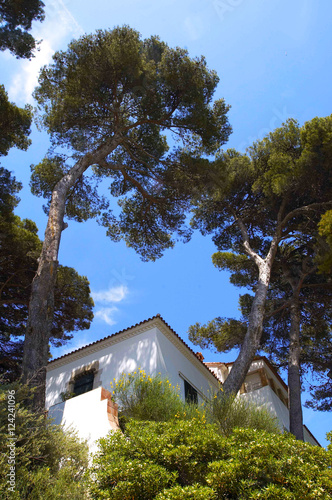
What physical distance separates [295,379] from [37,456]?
9.92m

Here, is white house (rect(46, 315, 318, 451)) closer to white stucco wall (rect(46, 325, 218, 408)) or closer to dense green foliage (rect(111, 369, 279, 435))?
white stucco wall (rect(46, 325, 218, 408))

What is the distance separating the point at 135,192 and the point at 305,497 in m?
13.4

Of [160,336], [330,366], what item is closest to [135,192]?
[160,336]

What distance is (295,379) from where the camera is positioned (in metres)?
13.7

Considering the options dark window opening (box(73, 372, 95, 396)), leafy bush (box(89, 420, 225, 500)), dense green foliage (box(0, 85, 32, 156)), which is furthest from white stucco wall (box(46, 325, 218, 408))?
dense green foliage (box(0, 85, 32, 156))

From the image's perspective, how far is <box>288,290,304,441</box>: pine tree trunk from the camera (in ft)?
41.4

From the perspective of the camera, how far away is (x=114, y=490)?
586cm

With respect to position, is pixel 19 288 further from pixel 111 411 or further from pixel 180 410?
pixel 180 410

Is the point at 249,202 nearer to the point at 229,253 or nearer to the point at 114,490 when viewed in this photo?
the point at 229,253

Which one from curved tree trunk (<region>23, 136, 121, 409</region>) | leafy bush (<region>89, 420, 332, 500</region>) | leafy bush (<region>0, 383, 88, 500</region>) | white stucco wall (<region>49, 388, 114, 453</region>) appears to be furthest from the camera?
white stucco wall (<region>49, 388, 114, 453</region>)

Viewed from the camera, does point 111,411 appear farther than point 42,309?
Yes

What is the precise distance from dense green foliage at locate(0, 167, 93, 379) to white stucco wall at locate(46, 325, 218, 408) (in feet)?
8.69

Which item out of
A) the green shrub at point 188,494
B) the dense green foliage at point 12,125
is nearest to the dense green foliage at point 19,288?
the dense green foliage at point 12,125

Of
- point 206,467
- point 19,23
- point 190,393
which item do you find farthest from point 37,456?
point 19,23
